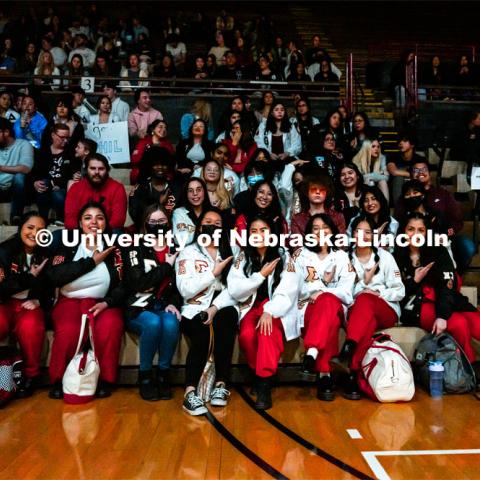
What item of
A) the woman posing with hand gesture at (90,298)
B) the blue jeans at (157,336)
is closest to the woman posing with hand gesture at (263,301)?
the blue jeans at (157,336)

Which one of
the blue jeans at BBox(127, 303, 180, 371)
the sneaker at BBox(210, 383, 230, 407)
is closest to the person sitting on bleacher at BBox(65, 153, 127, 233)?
the blue jeans at BBox(127, 303, 180, 371)

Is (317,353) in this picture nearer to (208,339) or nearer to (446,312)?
(208,339)

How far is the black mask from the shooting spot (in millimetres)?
5027

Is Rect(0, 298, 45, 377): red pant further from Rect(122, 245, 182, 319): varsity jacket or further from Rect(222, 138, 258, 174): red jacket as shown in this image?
Rect(222, 138, 258, 174): red jacket

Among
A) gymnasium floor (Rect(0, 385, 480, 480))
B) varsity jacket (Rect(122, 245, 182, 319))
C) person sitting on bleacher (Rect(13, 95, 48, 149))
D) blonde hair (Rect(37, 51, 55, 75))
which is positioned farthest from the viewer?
blonde hair (Rect(37, 51, 55, 75))

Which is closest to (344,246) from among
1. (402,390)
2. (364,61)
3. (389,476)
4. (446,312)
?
(446,312)

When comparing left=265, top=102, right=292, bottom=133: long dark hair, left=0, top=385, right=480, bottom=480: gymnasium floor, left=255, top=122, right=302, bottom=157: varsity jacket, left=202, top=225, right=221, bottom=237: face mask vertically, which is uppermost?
left=265, top=102, right=292, bottom=133: long dark hair

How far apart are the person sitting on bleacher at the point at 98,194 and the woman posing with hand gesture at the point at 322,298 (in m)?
1.59

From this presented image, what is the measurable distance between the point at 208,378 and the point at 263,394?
0.38 metres

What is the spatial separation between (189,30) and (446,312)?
353 inches

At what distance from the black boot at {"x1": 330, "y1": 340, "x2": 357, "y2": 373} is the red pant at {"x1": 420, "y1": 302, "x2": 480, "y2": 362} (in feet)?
2.11

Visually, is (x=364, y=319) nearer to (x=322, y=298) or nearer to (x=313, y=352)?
(x=322, y=298)

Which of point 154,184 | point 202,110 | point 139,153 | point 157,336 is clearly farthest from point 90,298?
point 202,110

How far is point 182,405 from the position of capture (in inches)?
152
